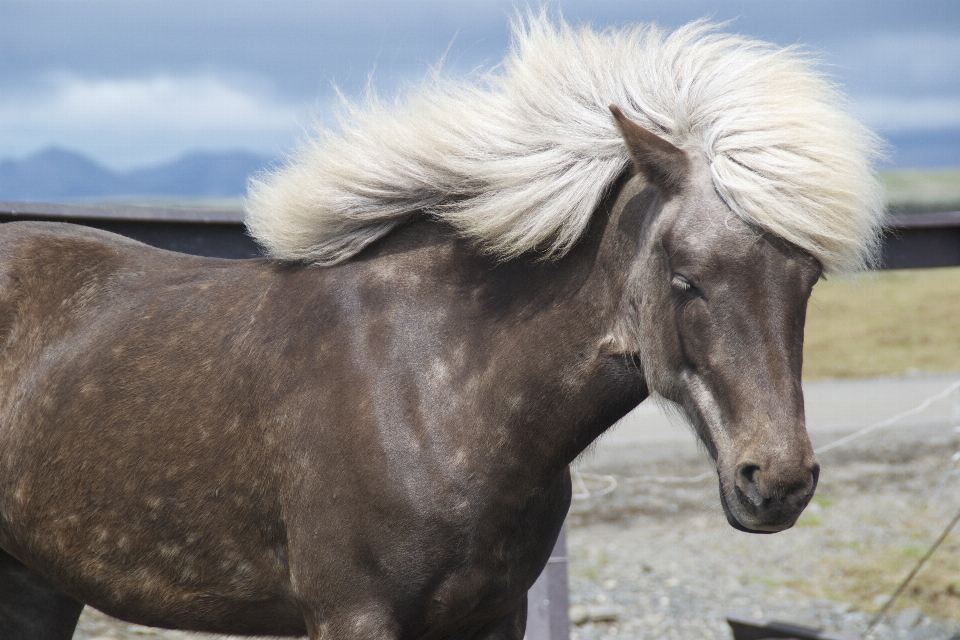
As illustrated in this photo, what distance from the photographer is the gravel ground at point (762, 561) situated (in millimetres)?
4629

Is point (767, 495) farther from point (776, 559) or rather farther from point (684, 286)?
point (776, 559)

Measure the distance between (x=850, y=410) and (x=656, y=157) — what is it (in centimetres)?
911

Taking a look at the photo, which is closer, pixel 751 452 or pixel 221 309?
pixel 751 452

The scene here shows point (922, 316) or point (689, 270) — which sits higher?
point (689, 270)

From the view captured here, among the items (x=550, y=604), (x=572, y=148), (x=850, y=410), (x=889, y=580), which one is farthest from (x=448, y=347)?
(x=850, y=410)

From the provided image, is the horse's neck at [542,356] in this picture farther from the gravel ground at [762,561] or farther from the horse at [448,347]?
the gravel ground at [762,561]

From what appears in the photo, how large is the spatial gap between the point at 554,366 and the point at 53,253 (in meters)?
1.58

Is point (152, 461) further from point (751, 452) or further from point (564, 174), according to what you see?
point (751, 452)

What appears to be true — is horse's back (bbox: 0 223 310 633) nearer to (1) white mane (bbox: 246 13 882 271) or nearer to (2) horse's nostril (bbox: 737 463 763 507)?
(1) white mane (bbox: 246 13 882 271)

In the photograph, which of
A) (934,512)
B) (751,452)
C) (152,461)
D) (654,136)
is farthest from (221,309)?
(934,512)

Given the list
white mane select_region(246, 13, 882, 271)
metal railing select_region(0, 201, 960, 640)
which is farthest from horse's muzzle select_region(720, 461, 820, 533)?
metal railing select_region(0, 201, 960, 640)

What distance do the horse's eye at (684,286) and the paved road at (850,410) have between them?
20.3 feet

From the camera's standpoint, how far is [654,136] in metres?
2.12

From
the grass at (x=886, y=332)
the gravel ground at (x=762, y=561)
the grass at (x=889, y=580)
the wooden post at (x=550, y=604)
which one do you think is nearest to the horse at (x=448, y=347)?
the wooden post at (x=550, y=604)
